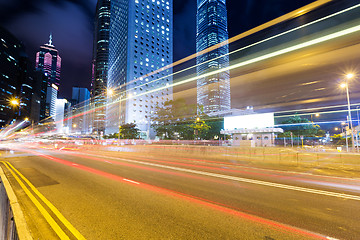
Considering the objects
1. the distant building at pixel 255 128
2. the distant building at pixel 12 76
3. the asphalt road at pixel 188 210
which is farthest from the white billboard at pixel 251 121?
the distant building at pixel 12 76

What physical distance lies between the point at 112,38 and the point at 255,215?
135937 mm

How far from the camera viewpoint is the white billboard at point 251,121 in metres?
44.3

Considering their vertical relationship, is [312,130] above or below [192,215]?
above

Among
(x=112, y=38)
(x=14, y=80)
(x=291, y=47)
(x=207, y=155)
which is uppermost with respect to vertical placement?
(x=112, y=38)

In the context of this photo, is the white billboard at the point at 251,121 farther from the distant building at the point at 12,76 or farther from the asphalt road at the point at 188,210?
the distant building at the point at 12,76

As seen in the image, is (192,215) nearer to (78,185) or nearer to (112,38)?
(78,185)

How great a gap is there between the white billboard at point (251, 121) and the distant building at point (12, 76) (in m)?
110

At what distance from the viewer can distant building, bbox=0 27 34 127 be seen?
4262 inches

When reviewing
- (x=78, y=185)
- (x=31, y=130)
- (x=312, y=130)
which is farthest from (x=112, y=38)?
(x=78, y=185)

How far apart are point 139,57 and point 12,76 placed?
9701 centimetres

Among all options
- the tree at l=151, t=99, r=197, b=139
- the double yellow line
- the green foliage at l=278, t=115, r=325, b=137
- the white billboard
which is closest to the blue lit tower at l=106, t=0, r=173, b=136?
the tree at l=151, t=99, r=197, b=139

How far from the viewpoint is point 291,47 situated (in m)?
13.8

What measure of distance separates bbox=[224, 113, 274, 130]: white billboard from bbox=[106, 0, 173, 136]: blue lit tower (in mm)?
44005

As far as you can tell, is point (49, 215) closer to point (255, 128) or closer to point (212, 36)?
point (255, 128)
